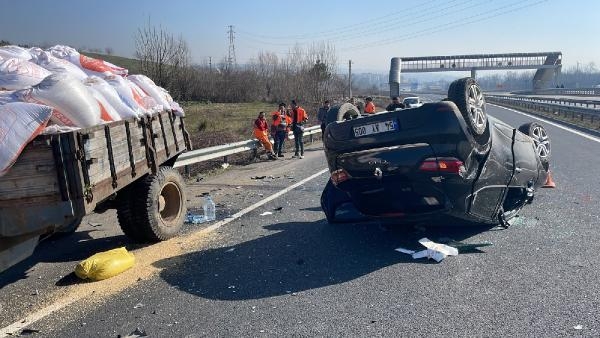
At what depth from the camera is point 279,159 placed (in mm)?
15680

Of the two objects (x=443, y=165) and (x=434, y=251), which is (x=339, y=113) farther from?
(x=434, y=251)

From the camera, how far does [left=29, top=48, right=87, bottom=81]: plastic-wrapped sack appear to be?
5844mm

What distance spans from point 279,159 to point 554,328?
12278 millimetres

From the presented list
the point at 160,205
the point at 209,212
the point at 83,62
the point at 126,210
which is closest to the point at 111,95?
the point at 83,62

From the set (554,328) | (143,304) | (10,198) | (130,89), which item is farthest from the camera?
(130,89)

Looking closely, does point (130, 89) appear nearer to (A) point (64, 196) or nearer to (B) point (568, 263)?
(A) point (64, 196)

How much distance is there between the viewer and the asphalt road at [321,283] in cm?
389

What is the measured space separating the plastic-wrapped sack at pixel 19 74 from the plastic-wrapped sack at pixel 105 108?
1.89 ft

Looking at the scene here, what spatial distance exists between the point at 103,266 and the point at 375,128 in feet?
9.79

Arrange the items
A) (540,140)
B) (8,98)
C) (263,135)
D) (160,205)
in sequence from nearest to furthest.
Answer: (8,98) < (160,205) < (540,140) < (263,135)

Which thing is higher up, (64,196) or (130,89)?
(130,89)

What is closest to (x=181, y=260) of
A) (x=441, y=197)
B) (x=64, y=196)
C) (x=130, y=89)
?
(x=64, y=196)

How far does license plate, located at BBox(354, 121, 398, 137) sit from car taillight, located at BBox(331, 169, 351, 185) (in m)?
0.42

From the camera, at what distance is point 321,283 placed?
4738 mm
